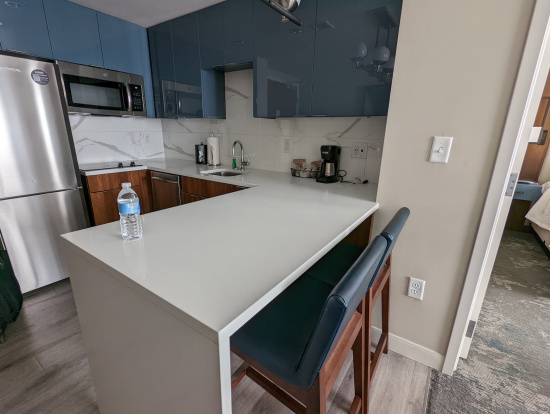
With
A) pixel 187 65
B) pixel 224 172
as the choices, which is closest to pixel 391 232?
pixel 224 172

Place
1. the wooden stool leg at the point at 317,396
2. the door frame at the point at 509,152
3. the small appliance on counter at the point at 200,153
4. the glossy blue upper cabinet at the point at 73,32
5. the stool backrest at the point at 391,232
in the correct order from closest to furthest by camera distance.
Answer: the wooden stool leg at the point at 317,396
the stool backrest at the point at 391,232
the door frame at the point at 509,152
the glossy blue upper cabinet at the point at 73,32
the small appliance on counter at the point at 200,153

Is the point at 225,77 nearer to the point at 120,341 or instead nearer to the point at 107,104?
the point at 107,104

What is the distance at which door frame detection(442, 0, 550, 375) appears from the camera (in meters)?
1.01

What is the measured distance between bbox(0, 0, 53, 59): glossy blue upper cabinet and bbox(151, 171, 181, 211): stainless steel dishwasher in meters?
1.27

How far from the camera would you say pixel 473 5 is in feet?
3.56

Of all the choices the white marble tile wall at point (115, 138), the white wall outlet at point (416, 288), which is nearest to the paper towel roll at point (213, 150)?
the white marble tile wall at point (115, 138)

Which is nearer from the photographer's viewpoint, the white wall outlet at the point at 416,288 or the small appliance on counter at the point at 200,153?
the white wall outlet at the point at 416,288

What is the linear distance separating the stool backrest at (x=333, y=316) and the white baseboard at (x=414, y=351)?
1.14 metres

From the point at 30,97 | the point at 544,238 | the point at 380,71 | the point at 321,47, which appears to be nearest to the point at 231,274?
the point at 380,71

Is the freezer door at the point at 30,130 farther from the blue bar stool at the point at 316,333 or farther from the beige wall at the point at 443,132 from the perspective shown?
the beige wall at the point at 443,132

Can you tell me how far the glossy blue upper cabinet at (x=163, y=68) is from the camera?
8.79ft

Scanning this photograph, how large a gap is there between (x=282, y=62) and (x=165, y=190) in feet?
5.32

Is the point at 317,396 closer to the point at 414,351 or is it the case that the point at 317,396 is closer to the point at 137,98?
the point at 414,351

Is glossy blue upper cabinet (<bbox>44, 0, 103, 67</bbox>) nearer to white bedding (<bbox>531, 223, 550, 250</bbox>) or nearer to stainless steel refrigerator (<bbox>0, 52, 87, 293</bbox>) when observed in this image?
stainless steel refrigerator (<bbox>0, 52, 87, 293</bbox>)
